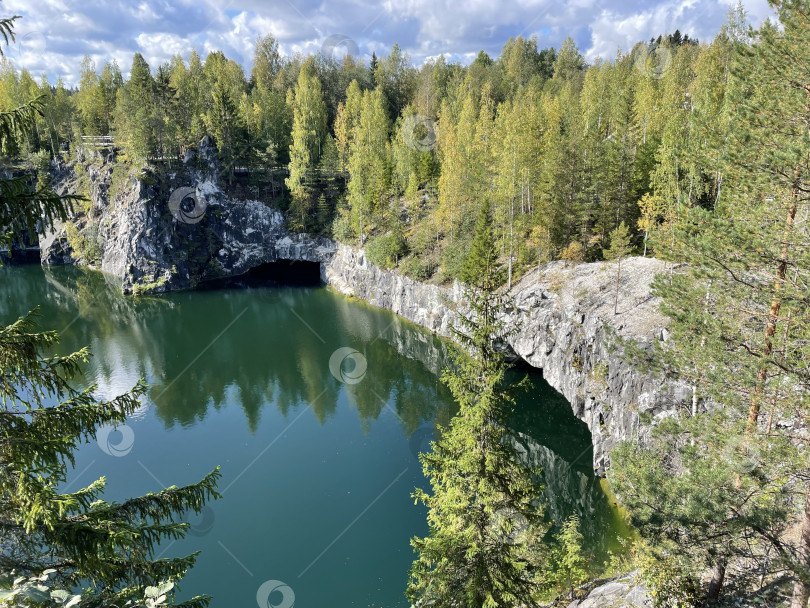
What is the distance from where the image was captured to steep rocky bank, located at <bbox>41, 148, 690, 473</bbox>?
2671cm

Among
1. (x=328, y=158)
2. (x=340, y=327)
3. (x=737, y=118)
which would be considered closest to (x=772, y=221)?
(x=737, y=118)

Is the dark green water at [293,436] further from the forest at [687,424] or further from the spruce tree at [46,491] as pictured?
the spruce tree at [46,491]

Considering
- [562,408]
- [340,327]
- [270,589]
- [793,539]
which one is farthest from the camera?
[340,327]

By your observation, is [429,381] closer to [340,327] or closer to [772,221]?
[340,327]

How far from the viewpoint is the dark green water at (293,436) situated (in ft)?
60.3

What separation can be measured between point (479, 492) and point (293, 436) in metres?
19.4

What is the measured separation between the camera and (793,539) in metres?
11.3

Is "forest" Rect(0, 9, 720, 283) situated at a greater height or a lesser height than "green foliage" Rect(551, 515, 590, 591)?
greater

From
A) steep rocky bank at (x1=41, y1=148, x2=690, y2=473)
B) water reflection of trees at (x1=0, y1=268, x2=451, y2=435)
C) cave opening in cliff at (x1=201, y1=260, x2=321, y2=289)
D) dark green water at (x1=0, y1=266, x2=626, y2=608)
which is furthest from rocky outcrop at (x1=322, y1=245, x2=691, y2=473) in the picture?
cave opening in cliff at (x1=201, y1=260, x2=321, y2=289)

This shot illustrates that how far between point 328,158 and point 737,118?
172ft

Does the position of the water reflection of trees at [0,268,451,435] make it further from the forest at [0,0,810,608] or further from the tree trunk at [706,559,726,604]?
the tree trunk at [706,559,726,604]

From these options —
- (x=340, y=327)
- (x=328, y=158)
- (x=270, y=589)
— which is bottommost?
(x=270, y=589)

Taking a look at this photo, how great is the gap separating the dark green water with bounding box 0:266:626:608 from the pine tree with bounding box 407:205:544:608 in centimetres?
854

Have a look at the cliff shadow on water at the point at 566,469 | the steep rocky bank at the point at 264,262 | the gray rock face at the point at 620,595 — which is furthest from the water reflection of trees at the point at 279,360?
the gray rock face at the point at 620,595
